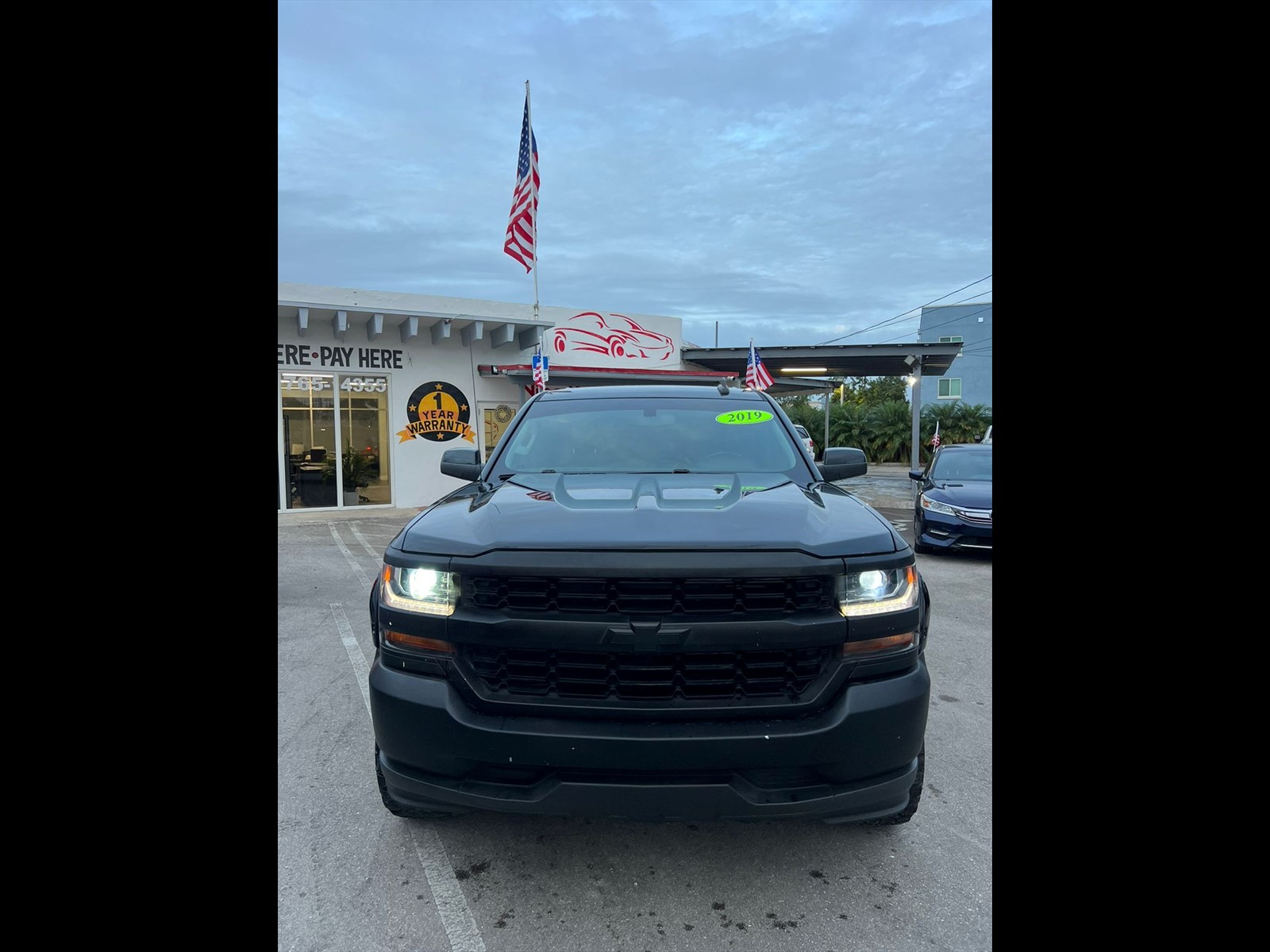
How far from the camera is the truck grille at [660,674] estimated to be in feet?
6.70

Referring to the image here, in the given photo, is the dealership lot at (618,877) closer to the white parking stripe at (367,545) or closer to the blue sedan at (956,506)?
the blue sedan at (956,506)

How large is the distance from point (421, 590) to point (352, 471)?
1388 cm

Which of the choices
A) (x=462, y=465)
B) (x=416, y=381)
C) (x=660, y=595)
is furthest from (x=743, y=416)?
(x=416, y=381)

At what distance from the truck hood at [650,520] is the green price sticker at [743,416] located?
92 cm

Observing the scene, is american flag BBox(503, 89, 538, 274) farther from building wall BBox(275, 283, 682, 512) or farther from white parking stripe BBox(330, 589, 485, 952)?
white parking stripe BBox(330, 589, 485, 952)

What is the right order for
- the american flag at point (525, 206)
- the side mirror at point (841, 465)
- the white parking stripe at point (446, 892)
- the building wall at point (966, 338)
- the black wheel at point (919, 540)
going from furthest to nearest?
the building wall at point (966, 338), the american flag at point (525, 206), the black wheel at point (919, 540), the side mirror at point (841, 465), the white parking stripe at point (446, 892)

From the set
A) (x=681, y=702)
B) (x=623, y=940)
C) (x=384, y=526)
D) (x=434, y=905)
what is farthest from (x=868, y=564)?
(x=384, y=526)

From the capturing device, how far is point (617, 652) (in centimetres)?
202

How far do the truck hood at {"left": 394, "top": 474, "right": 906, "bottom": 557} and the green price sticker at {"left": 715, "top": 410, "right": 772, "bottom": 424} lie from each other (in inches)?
36.1

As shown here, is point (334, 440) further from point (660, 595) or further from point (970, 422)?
point (970, 422)

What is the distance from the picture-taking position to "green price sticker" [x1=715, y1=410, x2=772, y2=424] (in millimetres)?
3863

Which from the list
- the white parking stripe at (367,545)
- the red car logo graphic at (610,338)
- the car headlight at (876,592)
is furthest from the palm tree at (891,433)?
the car headlight at (876,592)
